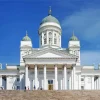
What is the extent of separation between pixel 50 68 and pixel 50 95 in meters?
25.7

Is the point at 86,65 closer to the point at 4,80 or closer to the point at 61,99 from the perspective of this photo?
the point at 4,80

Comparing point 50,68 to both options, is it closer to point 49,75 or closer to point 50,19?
point 49,75

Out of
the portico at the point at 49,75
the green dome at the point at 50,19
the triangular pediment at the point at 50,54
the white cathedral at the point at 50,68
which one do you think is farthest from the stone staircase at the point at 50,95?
the green dome at the point at 50,19

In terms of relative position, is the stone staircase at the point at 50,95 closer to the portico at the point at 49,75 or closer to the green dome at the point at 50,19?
the portico at the point at 49,75

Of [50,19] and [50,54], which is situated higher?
[50,19]

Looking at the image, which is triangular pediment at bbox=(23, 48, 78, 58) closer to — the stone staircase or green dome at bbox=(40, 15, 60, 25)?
green dome at bbox=(40, 15, 60, 25)

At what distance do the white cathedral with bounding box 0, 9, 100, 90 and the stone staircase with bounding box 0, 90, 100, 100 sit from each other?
1598 cm

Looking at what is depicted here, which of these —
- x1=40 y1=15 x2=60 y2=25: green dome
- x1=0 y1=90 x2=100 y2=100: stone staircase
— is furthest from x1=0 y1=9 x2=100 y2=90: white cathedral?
x1=0 y1=90 x2=100 y2=100: stone staircase

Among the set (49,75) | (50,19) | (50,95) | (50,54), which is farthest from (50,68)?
(50,95)

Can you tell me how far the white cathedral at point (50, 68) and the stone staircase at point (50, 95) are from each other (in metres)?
16.0

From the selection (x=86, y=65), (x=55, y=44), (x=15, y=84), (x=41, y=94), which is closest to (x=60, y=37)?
(x=55, y=44)

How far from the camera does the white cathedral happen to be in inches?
2368

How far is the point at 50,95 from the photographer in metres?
37.9

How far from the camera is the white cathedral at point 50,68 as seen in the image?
197 ft
